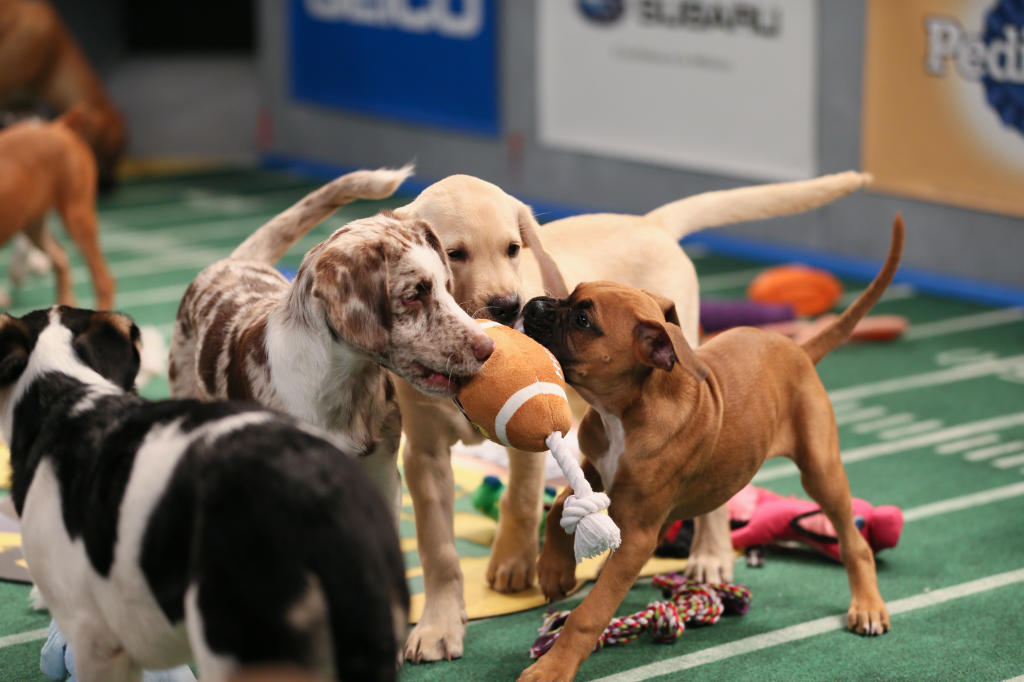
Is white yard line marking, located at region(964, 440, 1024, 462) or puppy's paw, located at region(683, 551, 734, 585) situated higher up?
puppy's paw, located at region(683, 551, 734, 585)

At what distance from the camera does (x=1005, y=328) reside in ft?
27.8

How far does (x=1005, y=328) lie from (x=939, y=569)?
3.94 metres

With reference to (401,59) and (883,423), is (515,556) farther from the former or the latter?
(401,59)

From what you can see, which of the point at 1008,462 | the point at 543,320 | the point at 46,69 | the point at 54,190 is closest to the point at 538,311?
the point at 543,320

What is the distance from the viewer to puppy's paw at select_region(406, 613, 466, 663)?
14.1 feet

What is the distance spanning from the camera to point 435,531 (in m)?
4.39

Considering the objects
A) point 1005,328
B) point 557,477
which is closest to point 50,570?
point 557,477

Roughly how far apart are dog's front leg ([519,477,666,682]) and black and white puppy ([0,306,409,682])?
127 cm

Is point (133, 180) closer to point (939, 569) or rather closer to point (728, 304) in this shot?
point (728, 304)

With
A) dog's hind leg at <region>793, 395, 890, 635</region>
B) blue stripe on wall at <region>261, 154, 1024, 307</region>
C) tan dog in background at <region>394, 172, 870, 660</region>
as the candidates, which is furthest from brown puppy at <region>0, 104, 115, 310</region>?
A: dog's hind leg at <region>793, 395, 890, 635</region>

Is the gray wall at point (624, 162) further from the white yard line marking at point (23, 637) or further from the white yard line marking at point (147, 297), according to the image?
the white yard line marking at point (23, 637)

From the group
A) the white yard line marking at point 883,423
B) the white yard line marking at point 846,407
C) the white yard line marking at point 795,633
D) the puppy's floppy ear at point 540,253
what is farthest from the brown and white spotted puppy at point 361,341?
the white yard line marking at point 846,407

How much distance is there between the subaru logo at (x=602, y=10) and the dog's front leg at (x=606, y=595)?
26.0ft

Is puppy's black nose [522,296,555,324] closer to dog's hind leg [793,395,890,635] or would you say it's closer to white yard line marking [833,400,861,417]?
dog's hind leg [793,395,890,635]
